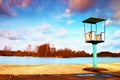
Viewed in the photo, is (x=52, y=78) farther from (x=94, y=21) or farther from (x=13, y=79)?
(x=94, y=21)

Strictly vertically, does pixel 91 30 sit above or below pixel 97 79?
above

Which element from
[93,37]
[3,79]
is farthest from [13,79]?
[93,37]

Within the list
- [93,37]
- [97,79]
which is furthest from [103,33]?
[97,79]

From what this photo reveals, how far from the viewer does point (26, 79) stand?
1631cm

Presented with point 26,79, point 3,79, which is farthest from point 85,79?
point 3,79

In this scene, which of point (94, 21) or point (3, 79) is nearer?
point (3, 79)

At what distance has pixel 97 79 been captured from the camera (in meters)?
16.6

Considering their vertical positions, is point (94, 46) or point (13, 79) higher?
point (94, 46)

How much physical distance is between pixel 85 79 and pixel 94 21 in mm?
12154

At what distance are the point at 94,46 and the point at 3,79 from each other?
44.9ft

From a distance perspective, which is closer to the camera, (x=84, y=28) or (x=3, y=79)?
(x=3, y=79)

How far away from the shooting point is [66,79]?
16609mm

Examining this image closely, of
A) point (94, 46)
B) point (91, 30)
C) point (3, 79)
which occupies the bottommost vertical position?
point (3, 79)

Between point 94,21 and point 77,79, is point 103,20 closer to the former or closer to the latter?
point 94,21
